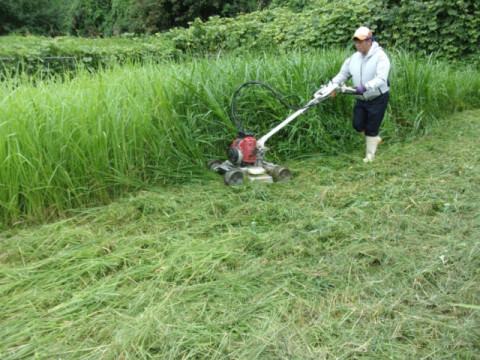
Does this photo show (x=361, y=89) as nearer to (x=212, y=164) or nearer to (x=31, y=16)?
(x=212, y=164)

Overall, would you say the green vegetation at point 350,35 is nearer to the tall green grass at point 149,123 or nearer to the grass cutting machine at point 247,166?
the tall green grass at point 149,123

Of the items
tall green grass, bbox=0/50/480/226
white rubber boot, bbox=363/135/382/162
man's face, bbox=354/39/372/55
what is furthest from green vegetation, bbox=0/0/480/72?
white rubber boot, bbox=363/135/382/162

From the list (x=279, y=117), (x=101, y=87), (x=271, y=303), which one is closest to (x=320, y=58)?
(x=279, y=117)

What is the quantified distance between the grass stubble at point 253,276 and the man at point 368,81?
121cm

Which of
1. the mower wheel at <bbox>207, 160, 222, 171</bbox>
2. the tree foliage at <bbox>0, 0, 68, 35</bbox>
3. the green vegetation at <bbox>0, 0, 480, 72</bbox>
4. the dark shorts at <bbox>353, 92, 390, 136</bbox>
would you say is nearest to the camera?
the mower wheel at <bbox>207, 160, 222, 171</bbox>

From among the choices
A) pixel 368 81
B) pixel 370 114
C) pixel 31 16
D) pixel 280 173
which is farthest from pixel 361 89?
pixel 31 16

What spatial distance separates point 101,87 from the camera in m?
4.37

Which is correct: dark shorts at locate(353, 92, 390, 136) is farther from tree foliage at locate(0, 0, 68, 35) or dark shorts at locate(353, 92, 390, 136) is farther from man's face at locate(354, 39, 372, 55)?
tree foliage at locate(0, 0, 68, 35)

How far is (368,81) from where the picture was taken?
487 cm

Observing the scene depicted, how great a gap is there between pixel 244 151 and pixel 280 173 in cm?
42

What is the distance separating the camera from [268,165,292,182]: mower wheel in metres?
4.27

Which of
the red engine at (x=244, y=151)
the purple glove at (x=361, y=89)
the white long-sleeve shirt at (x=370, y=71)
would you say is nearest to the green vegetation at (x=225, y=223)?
the red engine at (x=244, y=151)

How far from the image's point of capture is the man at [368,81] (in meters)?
4.67

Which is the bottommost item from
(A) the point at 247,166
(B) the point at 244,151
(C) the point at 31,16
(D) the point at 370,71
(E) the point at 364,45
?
(A) the point at 247,166
